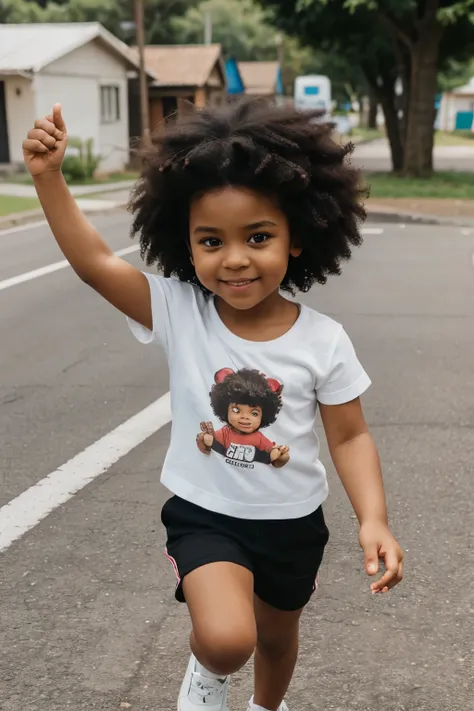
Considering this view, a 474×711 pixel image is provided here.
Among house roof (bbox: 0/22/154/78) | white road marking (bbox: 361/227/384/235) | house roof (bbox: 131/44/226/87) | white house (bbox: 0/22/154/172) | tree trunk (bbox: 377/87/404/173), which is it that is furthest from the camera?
house roof (bbox: 131/44/226/87)

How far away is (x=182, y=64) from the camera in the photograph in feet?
123

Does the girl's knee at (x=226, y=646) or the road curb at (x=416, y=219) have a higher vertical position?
the girl's knee at (x=226, y=646)

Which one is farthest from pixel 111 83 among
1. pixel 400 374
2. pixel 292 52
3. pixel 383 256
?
pixel 292 52

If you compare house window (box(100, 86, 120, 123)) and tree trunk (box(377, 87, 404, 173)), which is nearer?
tree trunk (box(377, 87, 404, 173))

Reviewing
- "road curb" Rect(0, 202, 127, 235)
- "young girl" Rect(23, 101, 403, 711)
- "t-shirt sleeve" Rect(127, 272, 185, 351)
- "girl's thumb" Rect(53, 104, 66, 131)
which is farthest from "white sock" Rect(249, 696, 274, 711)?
"road curb" Rect(0, 202, 127, 235)

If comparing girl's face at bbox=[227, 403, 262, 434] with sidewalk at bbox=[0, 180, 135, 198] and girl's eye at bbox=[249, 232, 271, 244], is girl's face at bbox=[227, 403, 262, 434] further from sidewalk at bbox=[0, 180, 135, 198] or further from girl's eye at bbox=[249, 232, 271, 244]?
sidewalk at bbox=[0, 180, 135, 198]

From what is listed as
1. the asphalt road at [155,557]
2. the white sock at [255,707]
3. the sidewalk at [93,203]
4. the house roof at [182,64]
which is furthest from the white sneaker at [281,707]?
the house roof at [182,64]

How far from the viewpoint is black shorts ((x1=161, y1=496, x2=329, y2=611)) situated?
2.07 meters

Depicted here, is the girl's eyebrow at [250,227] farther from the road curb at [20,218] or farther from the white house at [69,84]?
the white house at [69,84]

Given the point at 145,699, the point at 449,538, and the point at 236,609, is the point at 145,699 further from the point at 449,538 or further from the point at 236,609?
the point at 449,538

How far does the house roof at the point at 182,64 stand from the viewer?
36250 mm

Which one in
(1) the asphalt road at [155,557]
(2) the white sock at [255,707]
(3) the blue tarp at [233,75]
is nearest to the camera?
(2) the white sock at [255,707]

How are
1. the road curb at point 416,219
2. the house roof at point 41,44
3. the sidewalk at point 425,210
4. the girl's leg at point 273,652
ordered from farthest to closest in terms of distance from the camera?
the house roof at point 41,44 < the sidewalk at point 425,210 < the road curb at point 416,219 < the girl's leg at point 273,652

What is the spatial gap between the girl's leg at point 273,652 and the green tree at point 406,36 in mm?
21475
